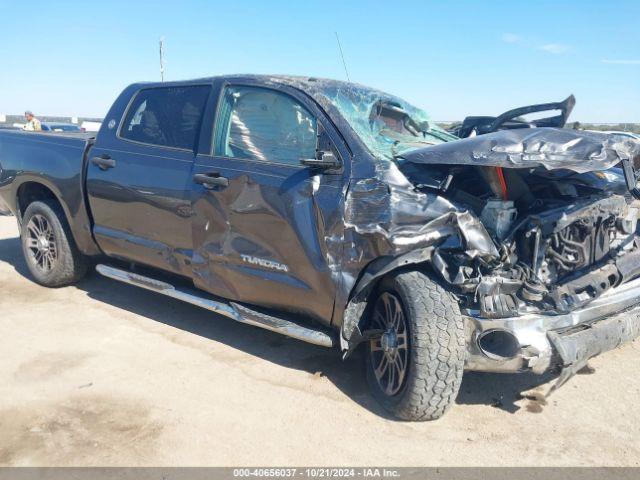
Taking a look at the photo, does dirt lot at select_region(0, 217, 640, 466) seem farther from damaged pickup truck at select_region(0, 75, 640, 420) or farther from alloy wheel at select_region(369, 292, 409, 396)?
damaged pickup truck at select_region(0, 75, 640, 420)

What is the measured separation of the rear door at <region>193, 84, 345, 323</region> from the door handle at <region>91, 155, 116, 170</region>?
40.4 inches

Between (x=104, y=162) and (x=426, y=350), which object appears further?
(x=104, y=162)

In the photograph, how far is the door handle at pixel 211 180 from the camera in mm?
3867

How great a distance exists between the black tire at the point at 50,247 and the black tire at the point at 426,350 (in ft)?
11.4

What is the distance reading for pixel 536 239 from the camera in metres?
3.19

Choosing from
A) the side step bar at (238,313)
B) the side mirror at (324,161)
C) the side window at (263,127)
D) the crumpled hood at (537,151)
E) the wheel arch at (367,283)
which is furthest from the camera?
the side window at (263,127)

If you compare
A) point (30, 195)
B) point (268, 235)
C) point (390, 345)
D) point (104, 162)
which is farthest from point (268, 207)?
point (30, 195)

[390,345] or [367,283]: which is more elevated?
[367,283]

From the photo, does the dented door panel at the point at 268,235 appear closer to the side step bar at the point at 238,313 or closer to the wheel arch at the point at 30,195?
the side step bar at the point at 238,313

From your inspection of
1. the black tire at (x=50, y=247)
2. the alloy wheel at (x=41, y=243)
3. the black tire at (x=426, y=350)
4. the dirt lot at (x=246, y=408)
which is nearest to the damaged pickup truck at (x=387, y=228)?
the black tire at (x=426, y=350)

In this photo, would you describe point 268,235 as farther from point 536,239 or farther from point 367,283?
point 536,239

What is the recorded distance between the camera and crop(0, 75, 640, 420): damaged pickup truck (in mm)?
3094

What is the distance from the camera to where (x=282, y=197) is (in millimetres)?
3590

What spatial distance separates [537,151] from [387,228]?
0.93 metres
